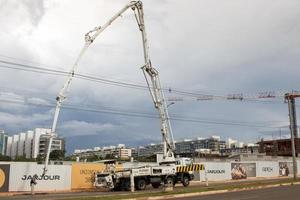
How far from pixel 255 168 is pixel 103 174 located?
34934 millimetres

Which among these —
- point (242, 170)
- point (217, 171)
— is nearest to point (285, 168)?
point (242, 170)

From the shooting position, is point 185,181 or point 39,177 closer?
point 39,177

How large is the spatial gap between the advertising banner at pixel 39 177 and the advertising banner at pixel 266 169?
35.5 m

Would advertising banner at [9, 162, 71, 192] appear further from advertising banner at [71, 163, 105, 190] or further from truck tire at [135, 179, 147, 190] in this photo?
truck tire at [135, 179, 147, 190]

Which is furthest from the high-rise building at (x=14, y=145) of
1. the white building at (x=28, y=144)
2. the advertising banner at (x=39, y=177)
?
the advertising banner at (x=39, y=177)

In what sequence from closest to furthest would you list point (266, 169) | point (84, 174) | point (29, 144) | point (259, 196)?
point (259, 196) → point (84, 174) → point (266, 169) → point (29, 144)

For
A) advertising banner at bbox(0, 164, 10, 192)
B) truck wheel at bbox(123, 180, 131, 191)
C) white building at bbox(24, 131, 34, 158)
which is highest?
white building at bbox(24, 131, 34, 158)

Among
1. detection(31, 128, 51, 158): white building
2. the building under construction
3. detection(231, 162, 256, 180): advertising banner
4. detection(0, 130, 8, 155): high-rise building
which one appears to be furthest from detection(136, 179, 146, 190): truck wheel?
the building under construction

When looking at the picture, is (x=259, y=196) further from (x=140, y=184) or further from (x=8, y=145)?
(x=8, y=145)

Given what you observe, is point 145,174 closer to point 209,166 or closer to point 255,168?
point 209,166

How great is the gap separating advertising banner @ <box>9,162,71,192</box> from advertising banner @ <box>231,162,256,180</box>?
92.0ft

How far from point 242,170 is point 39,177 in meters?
34.5

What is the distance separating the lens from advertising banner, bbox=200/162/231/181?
59.3 metres

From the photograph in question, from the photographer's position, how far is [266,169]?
235 feet
